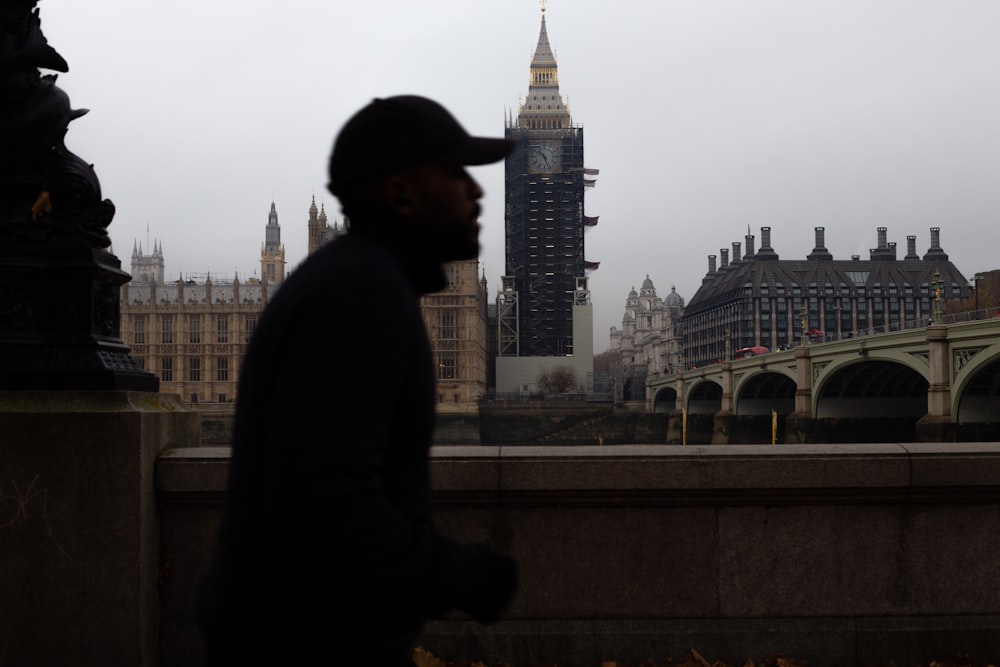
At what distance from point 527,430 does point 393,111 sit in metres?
78.4

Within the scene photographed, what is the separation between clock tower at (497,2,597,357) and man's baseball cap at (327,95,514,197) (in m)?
98.1

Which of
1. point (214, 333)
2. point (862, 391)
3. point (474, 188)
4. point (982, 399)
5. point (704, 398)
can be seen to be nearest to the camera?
point (474, 188)

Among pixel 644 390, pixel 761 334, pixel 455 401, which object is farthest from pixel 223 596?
pixel 761 334

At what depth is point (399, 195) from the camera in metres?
1.59

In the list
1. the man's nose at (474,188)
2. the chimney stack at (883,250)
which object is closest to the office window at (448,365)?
the chimney stack at (883,250)

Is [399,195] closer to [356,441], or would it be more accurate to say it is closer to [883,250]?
[356,441]

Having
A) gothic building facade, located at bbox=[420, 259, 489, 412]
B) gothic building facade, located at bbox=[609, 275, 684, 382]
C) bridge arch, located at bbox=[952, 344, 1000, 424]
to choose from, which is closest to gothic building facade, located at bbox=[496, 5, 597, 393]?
gothic building facade, located at bbox=[420, 259, 489, 412]

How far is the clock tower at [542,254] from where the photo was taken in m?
101

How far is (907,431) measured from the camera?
52.3m

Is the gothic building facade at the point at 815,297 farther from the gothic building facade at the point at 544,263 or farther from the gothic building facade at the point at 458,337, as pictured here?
the gothic building facade at the point at 458,337

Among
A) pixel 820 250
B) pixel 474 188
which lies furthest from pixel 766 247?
pixel 474 188

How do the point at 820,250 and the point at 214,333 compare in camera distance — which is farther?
the point at 820,250

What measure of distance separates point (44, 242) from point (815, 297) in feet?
403

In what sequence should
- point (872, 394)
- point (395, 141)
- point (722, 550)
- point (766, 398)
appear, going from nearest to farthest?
point (395, 141) → point (722, 550) → point (872, 394) → point (766, 398)
